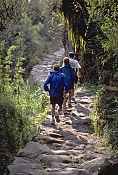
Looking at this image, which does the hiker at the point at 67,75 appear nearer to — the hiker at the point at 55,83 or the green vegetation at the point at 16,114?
the green vegetation at the point at 16,114

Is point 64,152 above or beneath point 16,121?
beneath

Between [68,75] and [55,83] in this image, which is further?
[68,75]

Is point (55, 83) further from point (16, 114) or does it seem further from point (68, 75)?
point (16, 114)

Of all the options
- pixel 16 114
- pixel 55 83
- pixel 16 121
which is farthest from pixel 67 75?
pixel 16 121

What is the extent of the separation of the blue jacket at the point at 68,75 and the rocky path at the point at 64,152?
1068 mm

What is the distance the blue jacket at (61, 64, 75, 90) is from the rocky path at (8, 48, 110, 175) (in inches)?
42.0

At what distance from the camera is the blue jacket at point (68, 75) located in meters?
13.2

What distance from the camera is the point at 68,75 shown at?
13273 mm

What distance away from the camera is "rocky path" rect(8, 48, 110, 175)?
320 inches

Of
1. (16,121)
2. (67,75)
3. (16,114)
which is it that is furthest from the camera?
(67,75)

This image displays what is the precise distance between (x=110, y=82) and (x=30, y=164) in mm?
3984

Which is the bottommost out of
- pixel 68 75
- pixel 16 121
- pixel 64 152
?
pixel 64 152

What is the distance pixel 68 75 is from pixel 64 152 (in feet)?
13.8

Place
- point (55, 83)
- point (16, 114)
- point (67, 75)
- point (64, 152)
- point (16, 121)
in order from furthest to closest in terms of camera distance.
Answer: point (67, 75), point (55, 83), point (16, 114), point (16, 121), point (64, 152)
